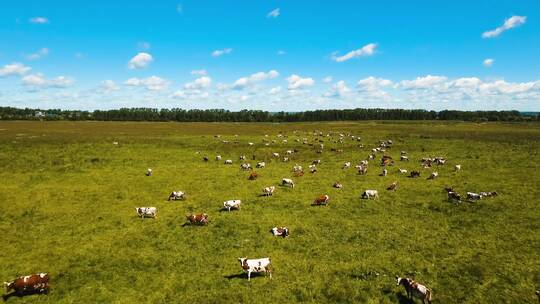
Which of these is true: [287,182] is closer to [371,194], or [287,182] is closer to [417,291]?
[371,194]

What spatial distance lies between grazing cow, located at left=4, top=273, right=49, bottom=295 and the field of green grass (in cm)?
38

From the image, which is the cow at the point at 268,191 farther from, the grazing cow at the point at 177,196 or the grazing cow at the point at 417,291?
the grazing cow at the point at 417,291

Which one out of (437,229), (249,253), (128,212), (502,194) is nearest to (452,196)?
(502,194)

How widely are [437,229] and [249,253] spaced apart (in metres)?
12.3

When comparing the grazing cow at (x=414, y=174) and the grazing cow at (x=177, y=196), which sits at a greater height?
the grazing cow at (x=414, y=174)

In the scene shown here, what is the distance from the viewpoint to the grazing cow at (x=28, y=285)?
16000mm

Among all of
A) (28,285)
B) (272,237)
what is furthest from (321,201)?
(28,285)

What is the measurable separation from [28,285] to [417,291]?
55.1 feet

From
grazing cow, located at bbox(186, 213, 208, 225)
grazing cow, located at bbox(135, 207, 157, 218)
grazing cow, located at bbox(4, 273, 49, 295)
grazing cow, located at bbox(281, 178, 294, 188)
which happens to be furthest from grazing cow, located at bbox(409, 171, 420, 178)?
grazing cow, located at bbox(4, 273, 49, 295)

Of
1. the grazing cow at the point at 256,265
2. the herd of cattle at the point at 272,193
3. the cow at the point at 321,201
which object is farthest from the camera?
the cow at the point at 321,201

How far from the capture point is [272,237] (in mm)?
22062

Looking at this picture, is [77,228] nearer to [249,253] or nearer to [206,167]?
[249,253]

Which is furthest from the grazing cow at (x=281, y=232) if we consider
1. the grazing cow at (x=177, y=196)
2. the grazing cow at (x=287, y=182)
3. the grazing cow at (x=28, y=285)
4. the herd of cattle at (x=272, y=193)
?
the grazing cow at (x=287, y=182)

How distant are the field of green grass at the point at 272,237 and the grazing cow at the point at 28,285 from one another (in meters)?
0.38
